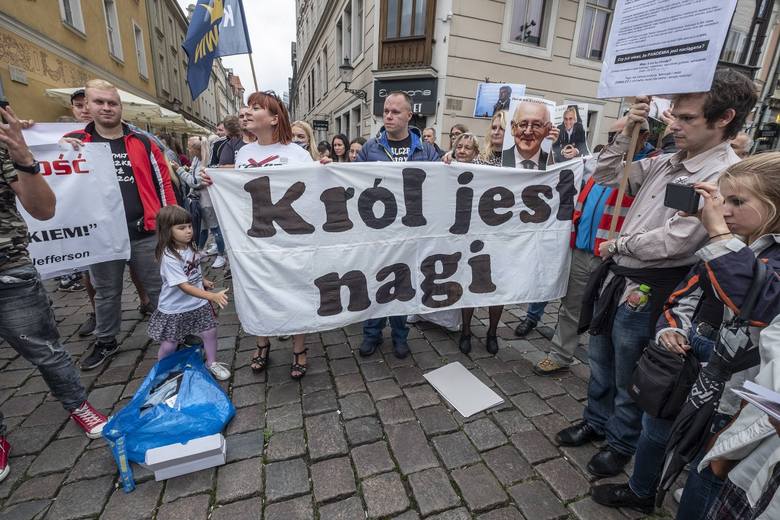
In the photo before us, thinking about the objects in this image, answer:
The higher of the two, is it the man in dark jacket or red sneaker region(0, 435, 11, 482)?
the man in dark jacket

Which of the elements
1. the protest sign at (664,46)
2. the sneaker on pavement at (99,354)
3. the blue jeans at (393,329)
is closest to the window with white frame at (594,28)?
the protest sign at (664,46)

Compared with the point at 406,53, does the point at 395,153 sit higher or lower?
lower

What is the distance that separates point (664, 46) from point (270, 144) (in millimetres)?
2562

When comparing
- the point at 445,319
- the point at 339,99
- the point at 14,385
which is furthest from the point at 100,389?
the point at 339,99

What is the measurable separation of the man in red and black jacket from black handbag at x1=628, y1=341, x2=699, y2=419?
3.58m

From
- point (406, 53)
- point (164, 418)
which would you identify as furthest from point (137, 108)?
point (164, 418)

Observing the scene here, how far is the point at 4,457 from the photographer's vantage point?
6.70 ft

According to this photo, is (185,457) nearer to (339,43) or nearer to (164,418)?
(164,418)

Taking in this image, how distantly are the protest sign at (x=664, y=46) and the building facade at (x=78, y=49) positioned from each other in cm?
505

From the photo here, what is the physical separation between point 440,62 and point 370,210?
9156mm

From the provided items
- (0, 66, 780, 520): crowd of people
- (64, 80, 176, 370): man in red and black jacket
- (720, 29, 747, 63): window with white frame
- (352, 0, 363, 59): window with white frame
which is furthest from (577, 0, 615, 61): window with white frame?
(64, 80, 176, 370): man in red and black jacket

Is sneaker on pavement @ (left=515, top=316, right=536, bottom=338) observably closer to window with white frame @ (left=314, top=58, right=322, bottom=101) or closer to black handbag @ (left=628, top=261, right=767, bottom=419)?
black handbag @ (left=628, top=261, right=767, bottom=419)

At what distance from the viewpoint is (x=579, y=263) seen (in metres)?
3.04

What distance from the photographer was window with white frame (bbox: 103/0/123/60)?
13555mm
